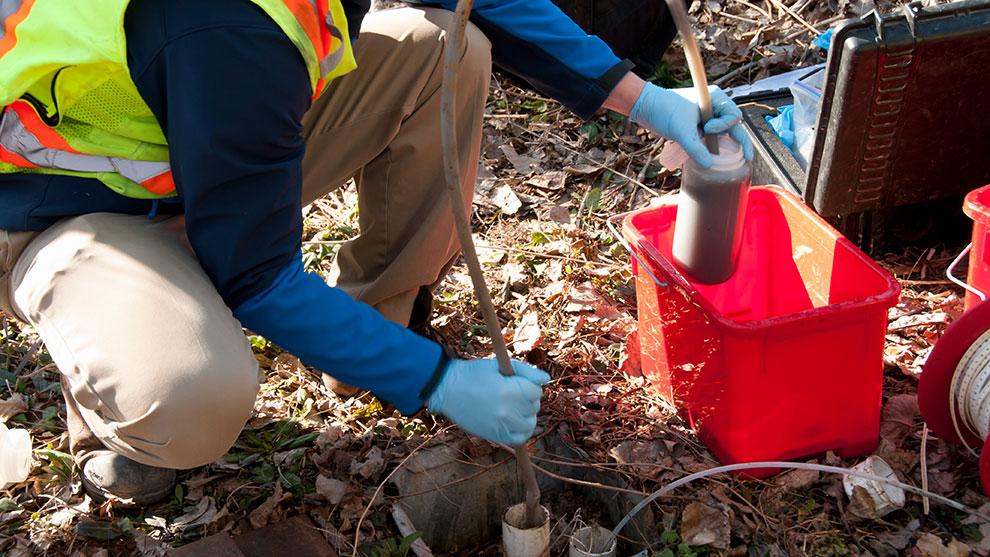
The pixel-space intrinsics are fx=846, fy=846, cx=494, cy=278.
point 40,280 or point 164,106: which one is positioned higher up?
point 164,106

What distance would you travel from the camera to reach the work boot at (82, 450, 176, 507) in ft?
6.52

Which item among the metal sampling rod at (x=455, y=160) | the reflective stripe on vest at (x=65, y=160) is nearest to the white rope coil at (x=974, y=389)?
the metal sampling rod at (x=455, y=160)

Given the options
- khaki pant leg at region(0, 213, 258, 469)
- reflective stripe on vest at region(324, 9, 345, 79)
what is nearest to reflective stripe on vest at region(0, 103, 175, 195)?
khaki pant leg at region(0, 213, 258, 469)

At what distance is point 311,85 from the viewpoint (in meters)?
1.55

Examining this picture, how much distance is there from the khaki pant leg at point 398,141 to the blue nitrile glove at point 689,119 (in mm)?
446

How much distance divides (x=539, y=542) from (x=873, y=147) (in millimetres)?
1489

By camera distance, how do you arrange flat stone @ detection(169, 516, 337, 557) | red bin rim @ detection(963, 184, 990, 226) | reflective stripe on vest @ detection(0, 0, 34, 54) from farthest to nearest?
red bin rim @ detection(963, 184, 990, 226) → flat stone @ detection(169, 516, 337, 557) → reflective stripe on vest @ detection(0, 0, 34, 54)

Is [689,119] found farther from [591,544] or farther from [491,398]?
[591,544]

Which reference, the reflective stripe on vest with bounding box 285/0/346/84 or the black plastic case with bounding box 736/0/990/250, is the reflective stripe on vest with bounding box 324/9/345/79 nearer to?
the reflective stripe on vest with bounding box 285/0/346/84

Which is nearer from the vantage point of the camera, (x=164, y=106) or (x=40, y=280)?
(x=164, y=106)

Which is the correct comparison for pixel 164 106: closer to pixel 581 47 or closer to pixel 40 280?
pixel 40 280

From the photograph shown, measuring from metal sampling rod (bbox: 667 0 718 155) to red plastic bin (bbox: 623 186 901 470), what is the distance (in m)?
0.29

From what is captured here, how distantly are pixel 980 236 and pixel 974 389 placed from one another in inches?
15.8

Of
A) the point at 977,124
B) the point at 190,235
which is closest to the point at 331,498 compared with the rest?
the point at 190,235
